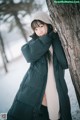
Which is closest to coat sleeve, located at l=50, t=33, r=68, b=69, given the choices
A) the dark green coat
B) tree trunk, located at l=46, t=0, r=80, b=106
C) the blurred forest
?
the dark green coat

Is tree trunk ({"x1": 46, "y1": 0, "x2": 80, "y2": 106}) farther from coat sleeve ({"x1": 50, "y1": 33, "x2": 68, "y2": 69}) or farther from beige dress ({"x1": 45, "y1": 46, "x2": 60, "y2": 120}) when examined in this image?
beige dress ({"x1": 45, "y1": 46, "x2": 60, "y2": 120})

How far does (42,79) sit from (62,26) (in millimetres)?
504

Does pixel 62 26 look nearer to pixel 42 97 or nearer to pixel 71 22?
pixel 71 22

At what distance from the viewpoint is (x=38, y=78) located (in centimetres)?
191

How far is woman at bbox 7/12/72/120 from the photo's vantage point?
6.11 ft

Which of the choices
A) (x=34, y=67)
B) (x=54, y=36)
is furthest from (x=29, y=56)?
(x=54, y=36)

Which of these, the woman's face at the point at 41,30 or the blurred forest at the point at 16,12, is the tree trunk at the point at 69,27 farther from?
the blurred forest at the point at 16,12

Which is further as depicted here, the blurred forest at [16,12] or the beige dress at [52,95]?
the blurred forest at [16,12]

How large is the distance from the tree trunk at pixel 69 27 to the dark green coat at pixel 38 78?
0.15 meters

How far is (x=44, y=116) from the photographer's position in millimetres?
2045

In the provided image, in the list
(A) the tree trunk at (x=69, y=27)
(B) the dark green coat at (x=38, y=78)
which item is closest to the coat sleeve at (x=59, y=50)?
(B) the dark green coat at (x=38, y=78)

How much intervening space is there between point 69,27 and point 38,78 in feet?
1.77

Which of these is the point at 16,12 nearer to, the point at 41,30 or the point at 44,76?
the point at 41,30

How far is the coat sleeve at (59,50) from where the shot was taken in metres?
1.86
